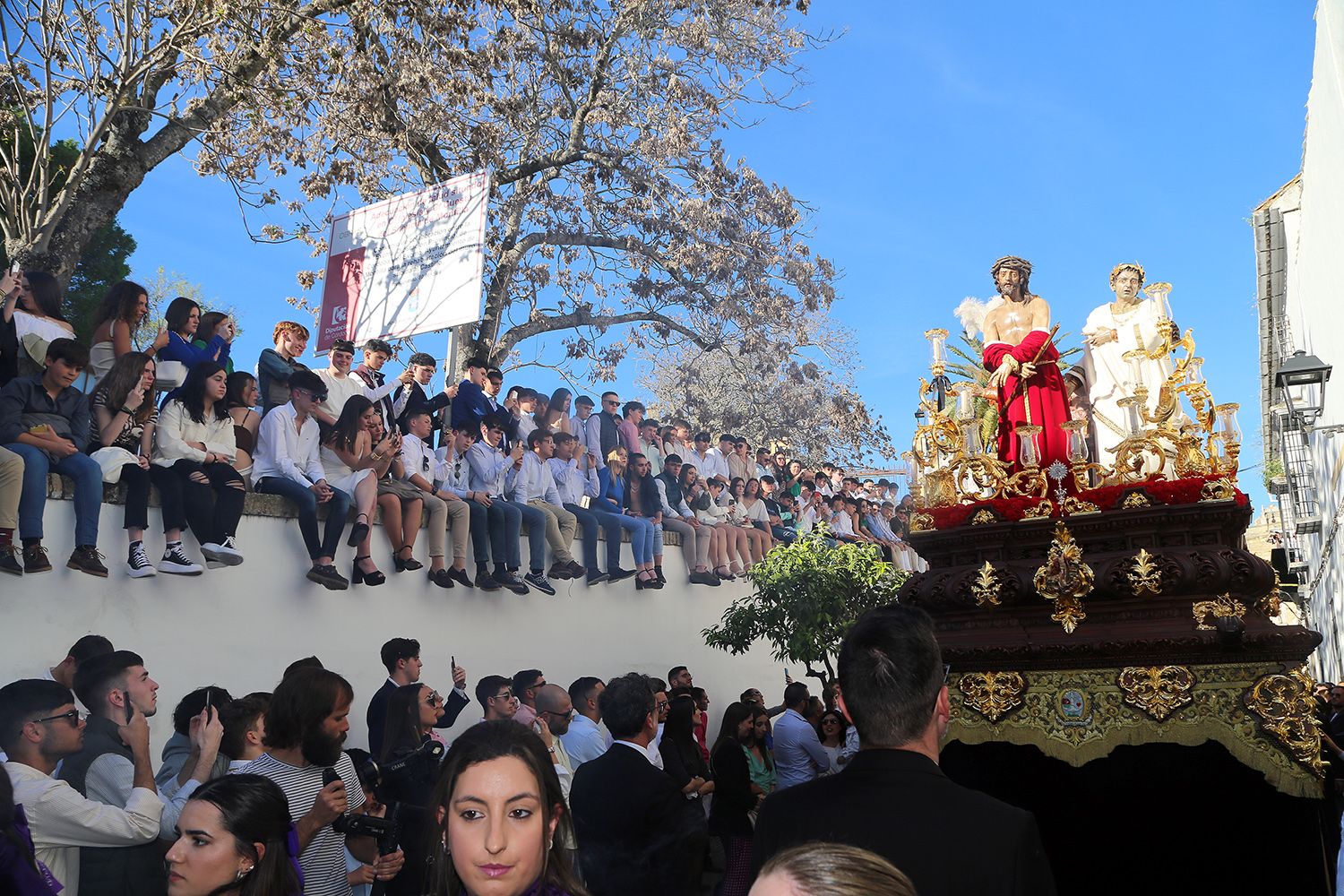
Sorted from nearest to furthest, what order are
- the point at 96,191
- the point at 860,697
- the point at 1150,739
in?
the point at 860,697
the point at 1150,739
the point at 96,191

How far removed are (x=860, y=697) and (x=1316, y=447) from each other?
14907mm

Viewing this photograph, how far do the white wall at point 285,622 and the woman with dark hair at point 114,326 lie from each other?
1055mm

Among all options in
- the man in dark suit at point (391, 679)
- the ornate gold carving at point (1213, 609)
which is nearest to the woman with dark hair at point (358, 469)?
the man in dark suit at point (391, 679)

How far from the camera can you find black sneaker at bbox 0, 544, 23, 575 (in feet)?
21.4

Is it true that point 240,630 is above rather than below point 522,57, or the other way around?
below

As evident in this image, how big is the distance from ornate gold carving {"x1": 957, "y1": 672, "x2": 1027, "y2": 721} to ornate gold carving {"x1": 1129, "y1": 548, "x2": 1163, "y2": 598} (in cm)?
60

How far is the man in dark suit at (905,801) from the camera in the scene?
2.26 metres

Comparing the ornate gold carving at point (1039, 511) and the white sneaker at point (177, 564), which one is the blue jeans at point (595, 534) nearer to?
the white sneaker at point (177, 564)

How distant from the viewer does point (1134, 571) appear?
14.3ft

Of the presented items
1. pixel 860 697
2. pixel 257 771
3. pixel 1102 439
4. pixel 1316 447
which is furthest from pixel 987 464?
pixel 1316 447

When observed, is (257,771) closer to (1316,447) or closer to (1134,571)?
(1134,571)

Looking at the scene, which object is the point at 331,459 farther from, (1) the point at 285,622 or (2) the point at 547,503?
(2) the point at 547,503

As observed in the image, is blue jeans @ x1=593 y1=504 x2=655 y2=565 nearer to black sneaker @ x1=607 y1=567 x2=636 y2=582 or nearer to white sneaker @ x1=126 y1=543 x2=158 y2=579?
black sneaker @ x1=607 y1=567 x2=636 y2=582

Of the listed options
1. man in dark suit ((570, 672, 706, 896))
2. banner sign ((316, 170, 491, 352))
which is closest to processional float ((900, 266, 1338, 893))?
man in dark suit ((570, 672, 706, 896))
